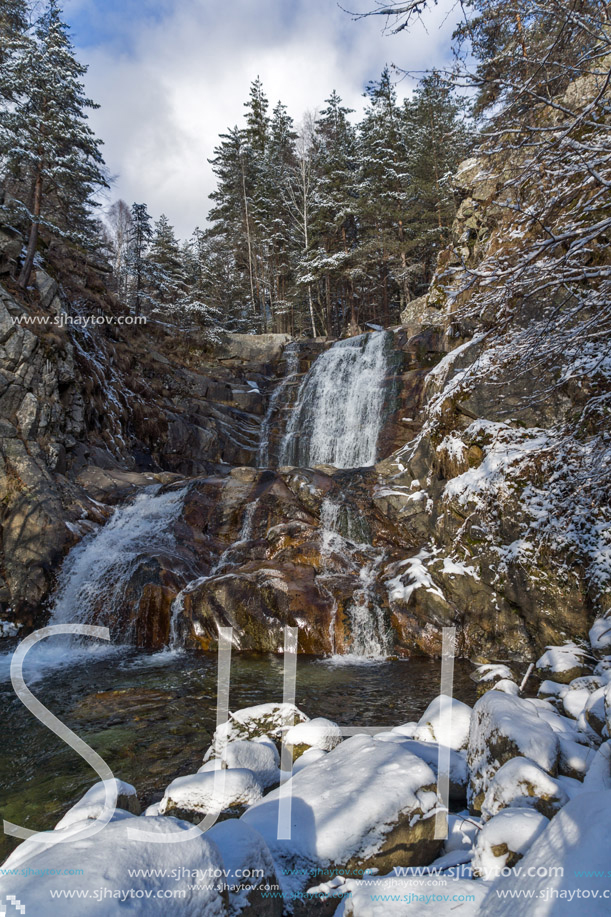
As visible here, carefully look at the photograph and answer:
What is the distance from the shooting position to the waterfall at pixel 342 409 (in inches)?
695

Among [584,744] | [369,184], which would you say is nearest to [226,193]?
[369,184]

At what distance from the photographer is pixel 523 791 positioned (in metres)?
3.10

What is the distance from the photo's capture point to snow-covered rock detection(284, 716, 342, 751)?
457 centimetres

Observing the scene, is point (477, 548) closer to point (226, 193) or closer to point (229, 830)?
point (229, 830)

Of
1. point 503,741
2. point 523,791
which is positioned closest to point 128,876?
point 523,791

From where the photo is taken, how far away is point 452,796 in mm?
3820

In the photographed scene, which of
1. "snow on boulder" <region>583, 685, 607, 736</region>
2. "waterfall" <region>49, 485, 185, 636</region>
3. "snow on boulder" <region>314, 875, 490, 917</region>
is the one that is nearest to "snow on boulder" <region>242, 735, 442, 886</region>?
"snow on boulder" <region>314, 875, 490, 917</region>

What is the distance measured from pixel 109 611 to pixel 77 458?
575 cm

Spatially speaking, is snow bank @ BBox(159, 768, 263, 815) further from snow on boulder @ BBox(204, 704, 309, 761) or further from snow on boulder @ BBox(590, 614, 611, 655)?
snow on boulder @ BBox(590, 614, 611, 655)

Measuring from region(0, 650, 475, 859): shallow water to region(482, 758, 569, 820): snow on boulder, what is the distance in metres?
2.90

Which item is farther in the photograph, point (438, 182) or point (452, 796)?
point (438, 182)

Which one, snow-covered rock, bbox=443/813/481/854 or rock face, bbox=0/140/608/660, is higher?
rock face, bbox=0/140/608/660

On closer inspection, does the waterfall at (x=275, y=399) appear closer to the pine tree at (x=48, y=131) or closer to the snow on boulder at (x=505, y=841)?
the pine tree at (x=48, y=131)

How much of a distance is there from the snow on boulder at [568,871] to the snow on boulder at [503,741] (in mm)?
1498
